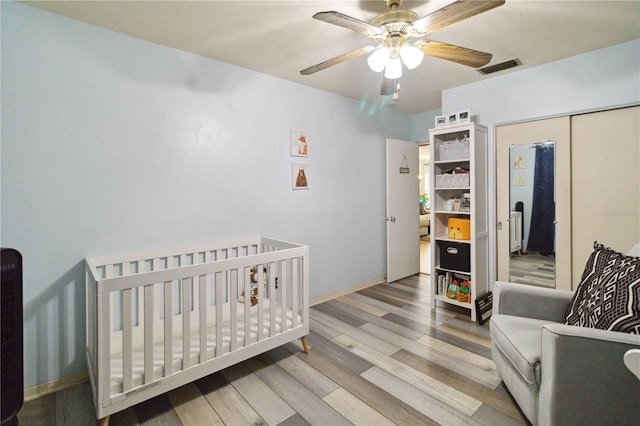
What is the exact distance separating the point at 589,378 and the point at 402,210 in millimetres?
2950

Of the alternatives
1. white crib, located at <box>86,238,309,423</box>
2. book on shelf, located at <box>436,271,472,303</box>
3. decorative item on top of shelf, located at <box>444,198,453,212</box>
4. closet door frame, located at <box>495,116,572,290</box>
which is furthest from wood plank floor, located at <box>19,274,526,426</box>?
decorative item on top of shelf, located at <box>444,198,453,212</box>

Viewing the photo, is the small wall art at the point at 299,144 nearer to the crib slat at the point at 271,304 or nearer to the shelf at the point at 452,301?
the crib slat at the point at 271,304

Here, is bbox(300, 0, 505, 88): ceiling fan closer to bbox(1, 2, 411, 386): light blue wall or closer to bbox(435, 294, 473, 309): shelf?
bbox(1, 2, 411, 386): light blue wall

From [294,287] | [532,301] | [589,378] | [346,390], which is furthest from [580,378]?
[294,287]

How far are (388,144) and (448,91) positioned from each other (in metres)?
0.91

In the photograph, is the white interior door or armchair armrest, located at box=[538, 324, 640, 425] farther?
the white interior door

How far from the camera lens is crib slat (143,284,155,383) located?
165cm

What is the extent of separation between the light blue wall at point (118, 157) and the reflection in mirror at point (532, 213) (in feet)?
6.63

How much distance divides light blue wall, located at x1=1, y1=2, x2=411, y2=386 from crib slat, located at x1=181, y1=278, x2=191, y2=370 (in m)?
0.76

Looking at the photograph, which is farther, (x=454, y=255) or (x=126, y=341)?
(x=454, y=255)

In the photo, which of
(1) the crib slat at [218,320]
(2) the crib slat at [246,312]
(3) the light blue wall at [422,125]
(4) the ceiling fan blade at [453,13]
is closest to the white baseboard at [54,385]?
(1) the crib slat at [218,320]

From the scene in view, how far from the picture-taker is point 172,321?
5.97 feet

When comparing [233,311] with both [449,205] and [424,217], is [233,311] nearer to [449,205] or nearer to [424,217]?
[449,205]

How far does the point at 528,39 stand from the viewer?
2.29m
